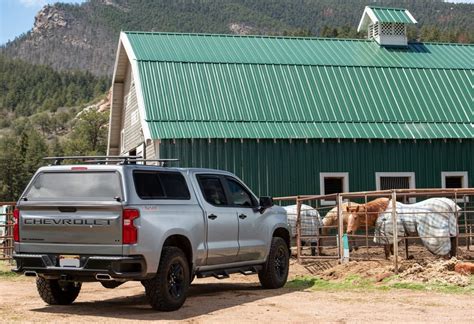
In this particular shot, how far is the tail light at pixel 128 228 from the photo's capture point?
1068cm

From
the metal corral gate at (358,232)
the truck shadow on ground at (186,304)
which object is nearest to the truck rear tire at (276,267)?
the truck shadow on ground at (186,304)

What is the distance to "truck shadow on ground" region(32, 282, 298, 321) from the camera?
11023 millimetres

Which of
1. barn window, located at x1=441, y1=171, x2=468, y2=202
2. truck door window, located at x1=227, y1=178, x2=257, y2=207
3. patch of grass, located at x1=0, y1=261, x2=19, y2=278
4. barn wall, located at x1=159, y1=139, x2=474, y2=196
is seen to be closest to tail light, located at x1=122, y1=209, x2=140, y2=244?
truck door window, located at x1=227, y1=178, x2=257, y2=207

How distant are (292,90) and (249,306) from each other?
15.7 metres

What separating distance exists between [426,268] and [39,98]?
146 metres

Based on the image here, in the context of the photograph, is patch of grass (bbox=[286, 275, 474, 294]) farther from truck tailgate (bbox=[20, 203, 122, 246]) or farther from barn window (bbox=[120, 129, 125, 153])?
barn window (bbox=[120, 129, 125, 153])

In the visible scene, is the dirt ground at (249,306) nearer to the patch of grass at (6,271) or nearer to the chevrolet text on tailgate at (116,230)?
the chevrolet text on tailgate at (116,230)

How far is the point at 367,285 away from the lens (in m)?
14.2

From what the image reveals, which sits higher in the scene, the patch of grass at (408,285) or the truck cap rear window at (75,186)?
the truck cap rear window at (75,186)

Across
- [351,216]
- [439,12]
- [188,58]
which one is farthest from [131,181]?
[439,12]

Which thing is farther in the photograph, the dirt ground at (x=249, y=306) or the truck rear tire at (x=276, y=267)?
the truck rear tire at (x=276, y=267)

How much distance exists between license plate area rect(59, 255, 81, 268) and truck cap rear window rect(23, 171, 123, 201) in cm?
83

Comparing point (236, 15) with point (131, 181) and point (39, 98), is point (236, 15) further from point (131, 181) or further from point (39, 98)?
point (131, 181)

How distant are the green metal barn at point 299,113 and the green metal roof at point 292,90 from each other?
4 centimetres
